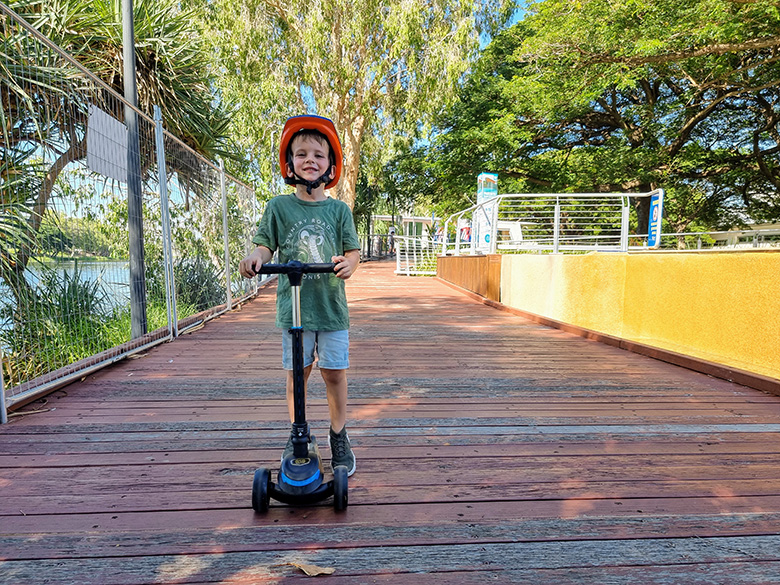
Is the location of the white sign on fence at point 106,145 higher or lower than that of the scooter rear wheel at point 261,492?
higher

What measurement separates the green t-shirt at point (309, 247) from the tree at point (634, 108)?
40.6 ft

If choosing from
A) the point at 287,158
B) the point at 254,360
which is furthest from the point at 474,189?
the point at 287,158

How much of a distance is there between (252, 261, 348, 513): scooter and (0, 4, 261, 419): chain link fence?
6.09ft

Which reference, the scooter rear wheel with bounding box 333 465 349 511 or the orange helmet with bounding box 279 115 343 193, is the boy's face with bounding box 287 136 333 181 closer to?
the orange helmet with bounding box 279 115 343 193

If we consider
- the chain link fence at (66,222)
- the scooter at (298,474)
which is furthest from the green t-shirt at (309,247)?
the chain link fence at (66,222)

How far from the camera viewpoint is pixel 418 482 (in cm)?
205

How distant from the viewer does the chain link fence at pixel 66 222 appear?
10.1 feet

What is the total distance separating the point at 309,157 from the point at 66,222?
7.74 feet

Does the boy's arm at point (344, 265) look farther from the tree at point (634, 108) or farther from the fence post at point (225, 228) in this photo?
the tree at point (634, 108)

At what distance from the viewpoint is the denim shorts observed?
2031 millimetres

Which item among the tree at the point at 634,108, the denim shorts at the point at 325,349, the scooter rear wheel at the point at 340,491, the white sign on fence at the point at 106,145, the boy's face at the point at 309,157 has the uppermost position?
the tree at the point at 634,108

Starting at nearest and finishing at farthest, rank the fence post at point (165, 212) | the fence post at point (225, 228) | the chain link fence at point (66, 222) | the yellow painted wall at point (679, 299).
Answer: the chain link fence at point (66, 222), the yellow painted wall at point (679, 299), the fence post at point (165, 212), the fence post at point (225, 228)

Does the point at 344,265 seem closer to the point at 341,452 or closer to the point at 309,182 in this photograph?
the point at 309,182

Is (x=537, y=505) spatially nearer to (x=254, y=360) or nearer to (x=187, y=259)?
(x=254, y=360)
